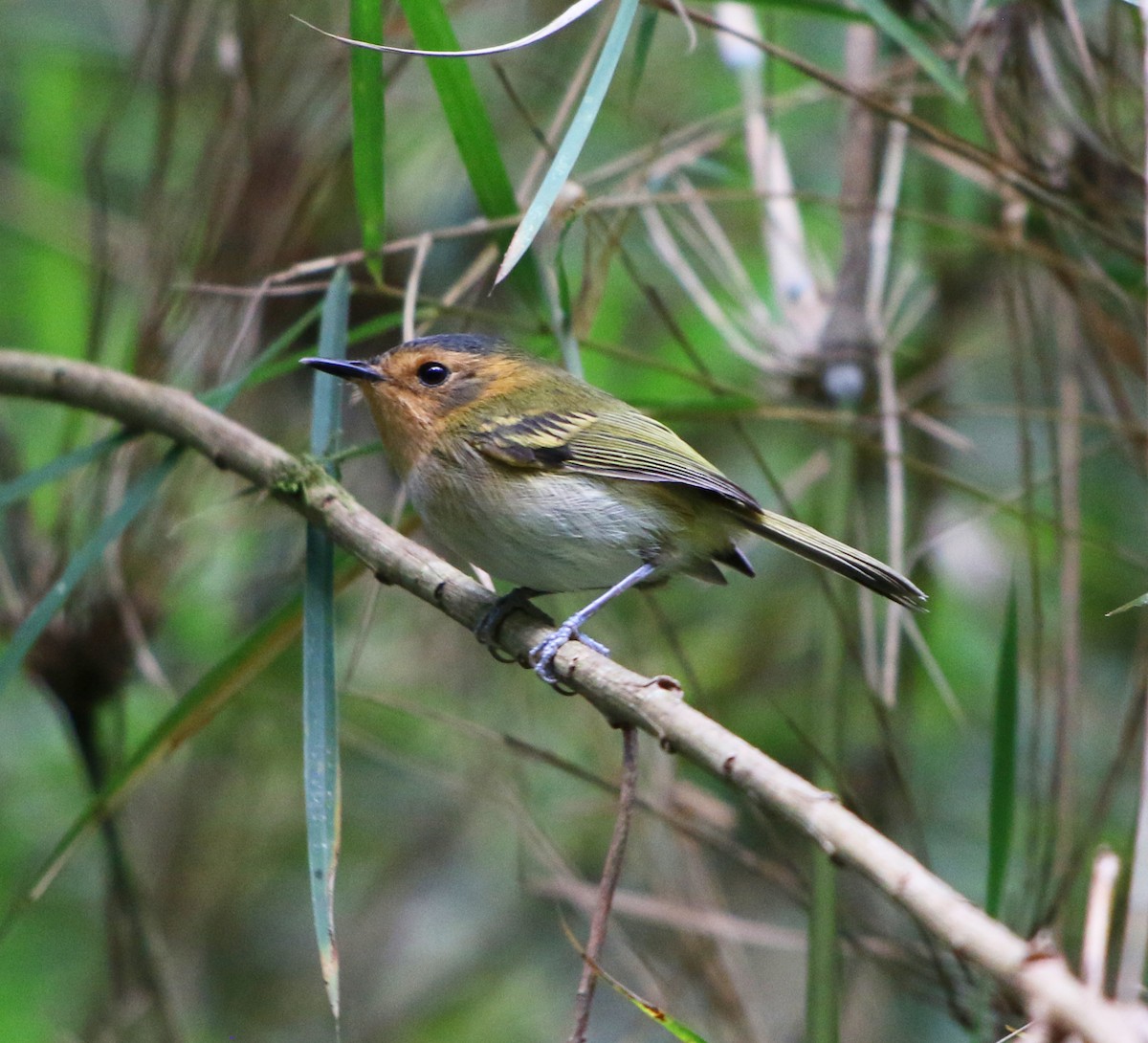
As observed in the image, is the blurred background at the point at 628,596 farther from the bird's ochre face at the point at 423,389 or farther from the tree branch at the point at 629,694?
the tree branch at the point at 629,694

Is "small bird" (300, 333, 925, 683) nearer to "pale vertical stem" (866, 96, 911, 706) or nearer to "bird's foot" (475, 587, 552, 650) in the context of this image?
"bird's foot" (475, 587, 552, 650)

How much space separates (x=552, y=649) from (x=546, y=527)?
1.57 ft

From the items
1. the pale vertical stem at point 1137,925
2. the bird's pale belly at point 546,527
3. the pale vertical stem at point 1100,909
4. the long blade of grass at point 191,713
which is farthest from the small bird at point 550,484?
the pale vertical stem at point 1100,909

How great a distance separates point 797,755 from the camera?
181 inches

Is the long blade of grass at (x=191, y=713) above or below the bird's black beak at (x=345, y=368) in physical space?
below

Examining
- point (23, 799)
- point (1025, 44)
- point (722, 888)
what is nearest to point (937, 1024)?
point (722, 888)

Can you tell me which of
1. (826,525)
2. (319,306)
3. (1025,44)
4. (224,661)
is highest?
(1025,44)

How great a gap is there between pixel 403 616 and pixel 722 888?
1.71 metres

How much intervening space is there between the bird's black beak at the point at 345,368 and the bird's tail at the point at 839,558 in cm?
93

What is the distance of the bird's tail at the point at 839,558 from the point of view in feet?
7.91

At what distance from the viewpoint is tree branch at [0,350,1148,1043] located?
3.53ft

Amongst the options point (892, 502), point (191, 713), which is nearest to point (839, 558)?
point (892, 502)

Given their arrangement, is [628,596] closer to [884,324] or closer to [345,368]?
[884,324]

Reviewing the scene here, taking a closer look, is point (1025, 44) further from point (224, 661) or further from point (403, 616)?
point (403, 616)
